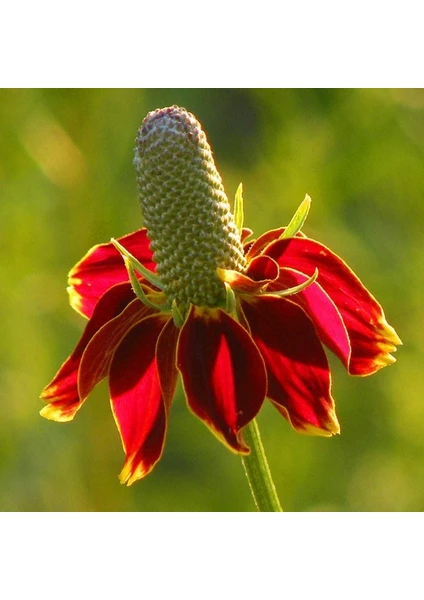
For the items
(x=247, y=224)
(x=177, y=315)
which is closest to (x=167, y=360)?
(x=177, y=315)

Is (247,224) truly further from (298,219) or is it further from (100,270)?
(298,219)

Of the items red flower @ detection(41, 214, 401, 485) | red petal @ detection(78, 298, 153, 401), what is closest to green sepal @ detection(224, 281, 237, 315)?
red flower @ detection(41, 214, 401, 485)

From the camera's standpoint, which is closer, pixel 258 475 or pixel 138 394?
pixel 258 475

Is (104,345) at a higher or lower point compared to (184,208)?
lower

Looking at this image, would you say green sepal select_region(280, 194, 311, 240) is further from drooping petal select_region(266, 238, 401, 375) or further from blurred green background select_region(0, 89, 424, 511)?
blurred green background select_region(0, 89, 424, 511)
